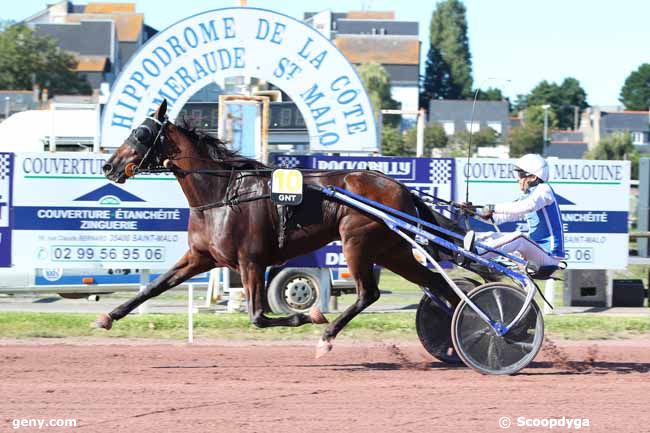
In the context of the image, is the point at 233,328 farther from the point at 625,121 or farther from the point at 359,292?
the point at 625,121

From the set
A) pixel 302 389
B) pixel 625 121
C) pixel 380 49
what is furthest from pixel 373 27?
pixel 302 389

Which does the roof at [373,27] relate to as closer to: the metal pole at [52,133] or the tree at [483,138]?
the tree at [483,138]

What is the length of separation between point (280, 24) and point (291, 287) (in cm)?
344

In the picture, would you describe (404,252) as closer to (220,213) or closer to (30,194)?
(220,213)

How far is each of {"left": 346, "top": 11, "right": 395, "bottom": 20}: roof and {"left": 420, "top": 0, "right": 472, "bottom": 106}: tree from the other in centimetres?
714

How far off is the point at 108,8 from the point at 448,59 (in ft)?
131

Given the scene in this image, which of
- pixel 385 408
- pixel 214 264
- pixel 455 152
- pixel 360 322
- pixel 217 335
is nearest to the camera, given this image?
pixel 385 408

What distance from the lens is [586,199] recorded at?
13.7 m

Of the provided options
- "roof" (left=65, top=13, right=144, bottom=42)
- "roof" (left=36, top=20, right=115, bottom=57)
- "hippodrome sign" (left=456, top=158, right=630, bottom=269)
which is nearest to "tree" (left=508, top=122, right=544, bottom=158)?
"roof" (left=36, top=20, right=115, bottom=57)

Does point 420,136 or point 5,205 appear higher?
point 420,136

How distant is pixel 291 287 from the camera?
1335 cm

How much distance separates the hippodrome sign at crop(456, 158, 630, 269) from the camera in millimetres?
13422

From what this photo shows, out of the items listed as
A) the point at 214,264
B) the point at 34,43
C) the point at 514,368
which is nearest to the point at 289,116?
the point at 214,264

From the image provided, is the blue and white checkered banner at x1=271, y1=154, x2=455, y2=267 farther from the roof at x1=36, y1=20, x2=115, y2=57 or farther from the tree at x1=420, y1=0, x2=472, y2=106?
the tree at x1=420, y1=0, x2=472, y2=106
